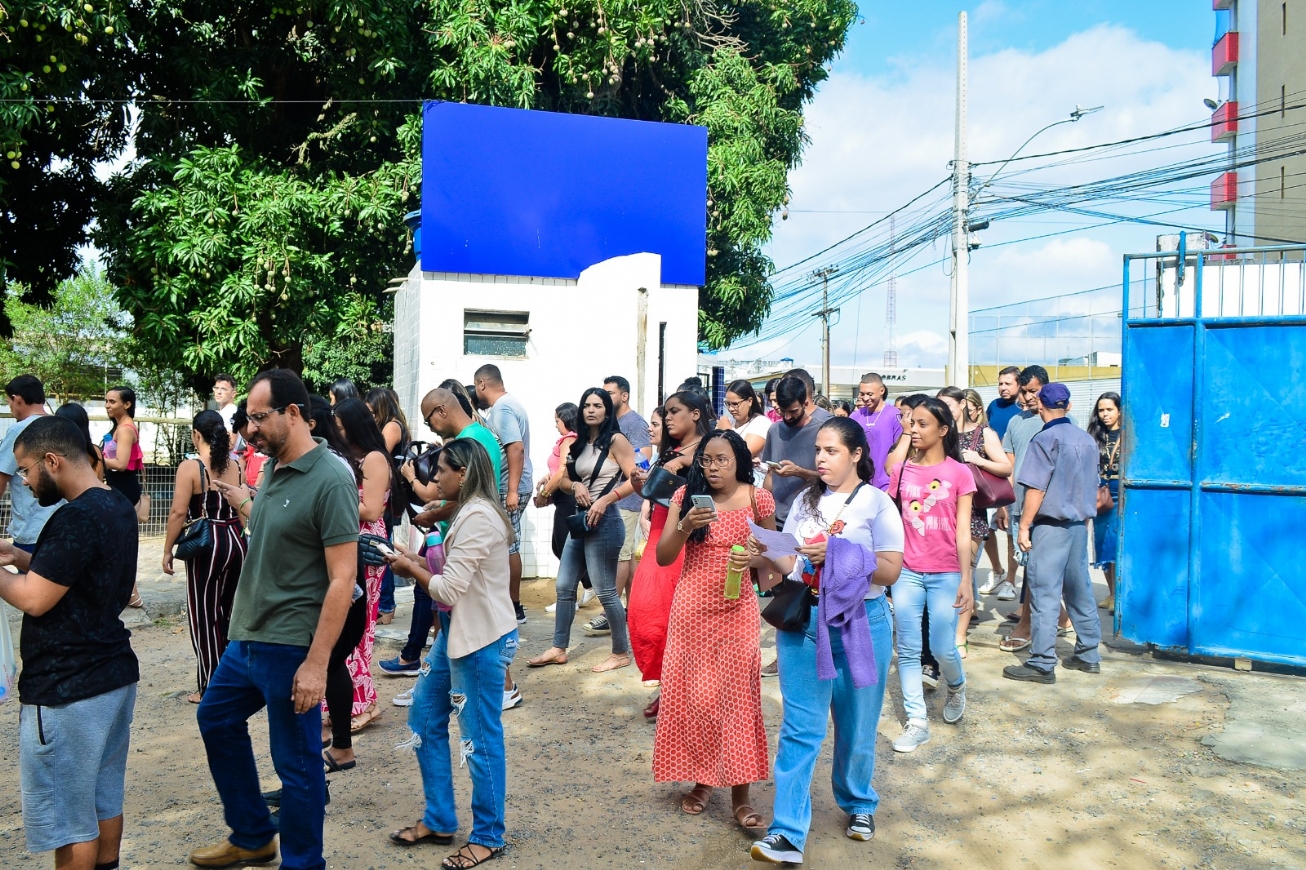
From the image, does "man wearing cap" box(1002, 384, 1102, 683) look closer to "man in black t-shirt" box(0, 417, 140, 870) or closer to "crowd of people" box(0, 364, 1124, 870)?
"crowd of people" box(0, 364, 1124, 870)

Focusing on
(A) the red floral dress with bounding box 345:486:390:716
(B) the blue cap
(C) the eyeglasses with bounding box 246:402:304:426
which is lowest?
(A) the red floral dress with bounding box 345:486:390:716

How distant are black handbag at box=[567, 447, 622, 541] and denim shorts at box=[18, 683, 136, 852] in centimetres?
348

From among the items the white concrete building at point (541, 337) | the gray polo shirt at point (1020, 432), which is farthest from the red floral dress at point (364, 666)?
the gray polo shirt at point (1020, 432)

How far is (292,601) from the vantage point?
3.50 m

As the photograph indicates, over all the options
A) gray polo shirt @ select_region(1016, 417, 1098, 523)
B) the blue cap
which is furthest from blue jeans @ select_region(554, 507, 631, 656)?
the blue cap

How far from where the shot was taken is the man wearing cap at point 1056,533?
21.9 ft

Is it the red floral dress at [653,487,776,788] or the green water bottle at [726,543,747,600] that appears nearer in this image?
the green water bottle at [726,543,747,600]

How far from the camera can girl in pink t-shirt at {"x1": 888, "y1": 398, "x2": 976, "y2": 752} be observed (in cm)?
547

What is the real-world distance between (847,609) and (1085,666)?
3.88 meters

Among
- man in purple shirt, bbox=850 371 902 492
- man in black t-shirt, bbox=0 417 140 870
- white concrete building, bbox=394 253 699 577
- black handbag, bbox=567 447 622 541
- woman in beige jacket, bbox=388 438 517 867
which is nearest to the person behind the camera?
man in black t-shirt, bbox=0 417 140 870

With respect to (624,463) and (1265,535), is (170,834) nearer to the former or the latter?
(624,463)

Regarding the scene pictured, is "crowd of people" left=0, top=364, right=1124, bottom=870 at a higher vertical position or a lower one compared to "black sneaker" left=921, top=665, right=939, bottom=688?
higher

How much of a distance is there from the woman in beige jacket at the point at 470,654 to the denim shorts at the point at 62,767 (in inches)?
43.3

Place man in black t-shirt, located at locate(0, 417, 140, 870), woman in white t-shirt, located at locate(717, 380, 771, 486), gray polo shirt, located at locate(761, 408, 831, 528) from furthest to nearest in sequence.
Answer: woman in white t-shirt, located at locate(717, 380, 771, 486), gray polo shirt, located at locate(761, 408, 831, 528), man in black t-shirt, located at locate(0, 417, 140, 870)
